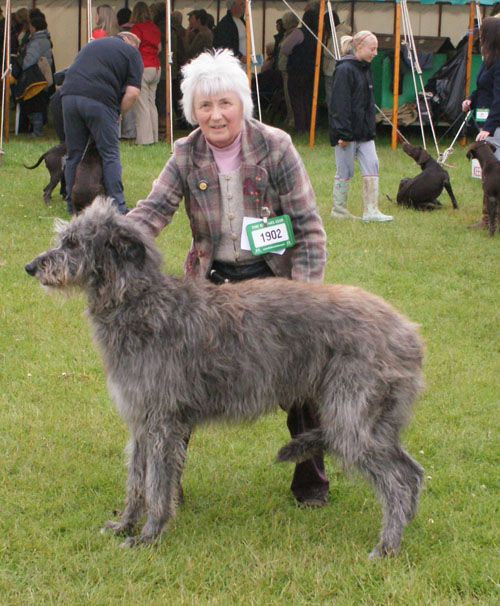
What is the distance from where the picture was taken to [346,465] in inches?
138

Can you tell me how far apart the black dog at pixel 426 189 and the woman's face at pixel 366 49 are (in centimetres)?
186

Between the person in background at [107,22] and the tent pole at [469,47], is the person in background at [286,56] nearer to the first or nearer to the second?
the tent pole at [469,47]

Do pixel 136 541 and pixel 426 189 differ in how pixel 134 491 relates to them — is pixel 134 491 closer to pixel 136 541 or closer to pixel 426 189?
pixel 136 541

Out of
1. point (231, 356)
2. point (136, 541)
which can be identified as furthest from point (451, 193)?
point (136, 541)

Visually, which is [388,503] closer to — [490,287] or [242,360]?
[242,360]

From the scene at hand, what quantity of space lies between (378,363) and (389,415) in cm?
27

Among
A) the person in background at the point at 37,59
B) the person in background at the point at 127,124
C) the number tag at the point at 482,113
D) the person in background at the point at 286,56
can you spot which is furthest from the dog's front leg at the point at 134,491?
the person in background at the point at 286,56

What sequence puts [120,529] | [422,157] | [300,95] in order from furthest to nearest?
[300,95], [422,157], [120,529]

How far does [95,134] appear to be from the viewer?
8.87 m

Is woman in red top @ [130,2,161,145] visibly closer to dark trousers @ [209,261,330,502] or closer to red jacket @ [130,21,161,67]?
red jacket @ [130,21,161,67]

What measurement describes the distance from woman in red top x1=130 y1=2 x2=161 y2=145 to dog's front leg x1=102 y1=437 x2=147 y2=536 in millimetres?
11781

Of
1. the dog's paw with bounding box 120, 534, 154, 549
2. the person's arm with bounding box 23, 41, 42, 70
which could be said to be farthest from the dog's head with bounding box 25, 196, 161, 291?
the person's arm with bounding box 23, 41, 42, 70

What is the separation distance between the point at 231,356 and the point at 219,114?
115cm

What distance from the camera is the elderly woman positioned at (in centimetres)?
370
